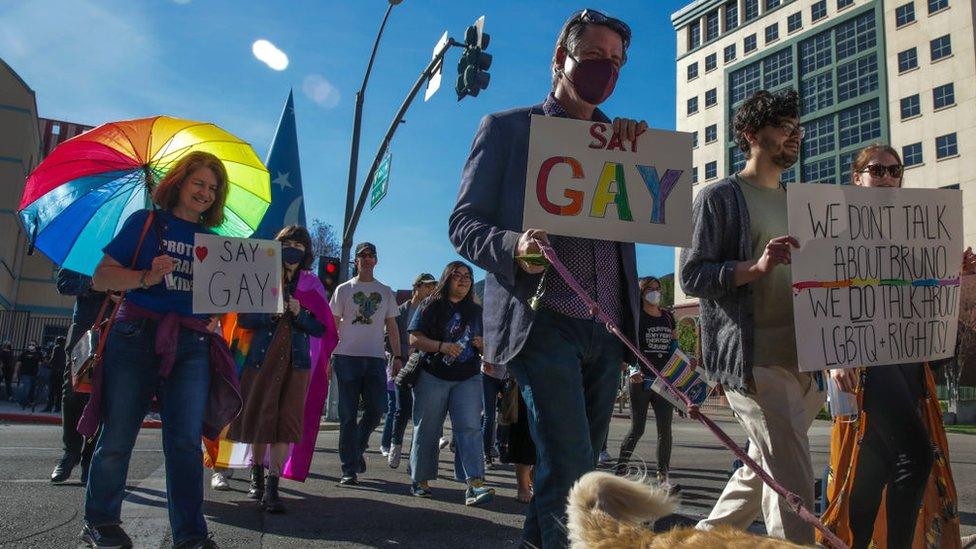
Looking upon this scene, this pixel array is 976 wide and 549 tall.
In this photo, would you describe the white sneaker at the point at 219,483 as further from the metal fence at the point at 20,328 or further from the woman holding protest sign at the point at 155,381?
the metal fence at the point at 20,328

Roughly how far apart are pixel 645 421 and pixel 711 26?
6039 cm

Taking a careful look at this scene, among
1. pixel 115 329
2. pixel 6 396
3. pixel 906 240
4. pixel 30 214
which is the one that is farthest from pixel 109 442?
pixel 6 396

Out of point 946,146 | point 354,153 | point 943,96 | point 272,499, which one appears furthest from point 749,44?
point 272,499

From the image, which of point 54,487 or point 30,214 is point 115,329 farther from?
point 54,487

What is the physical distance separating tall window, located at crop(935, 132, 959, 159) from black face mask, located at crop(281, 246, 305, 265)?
147 ft

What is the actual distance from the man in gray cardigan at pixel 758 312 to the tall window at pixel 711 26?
61.6m

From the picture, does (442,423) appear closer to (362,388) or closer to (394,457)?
(362,388)

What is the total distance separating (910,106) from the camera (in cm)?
4375

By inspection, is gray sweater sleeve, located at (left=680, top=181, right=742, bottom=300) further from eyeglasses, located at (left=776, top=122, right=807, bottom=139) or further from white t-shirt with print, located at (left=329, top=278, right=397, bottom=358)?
white t-shirt with print, located at (left=329, top=278, right=397, bottom=358)

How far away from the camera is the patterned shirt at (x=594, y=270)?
260 cm

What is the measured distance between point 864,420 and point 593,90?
6.19 feet

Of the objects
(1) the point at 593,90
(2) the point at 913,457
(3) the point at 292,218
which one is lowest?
(2) the point at 913,457

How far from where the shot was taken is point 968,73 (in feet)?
132

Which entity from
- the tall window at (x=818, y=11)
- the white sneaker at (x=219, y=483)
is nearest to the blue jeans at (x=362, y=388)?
the white sneaker at (x=219, y=483)
